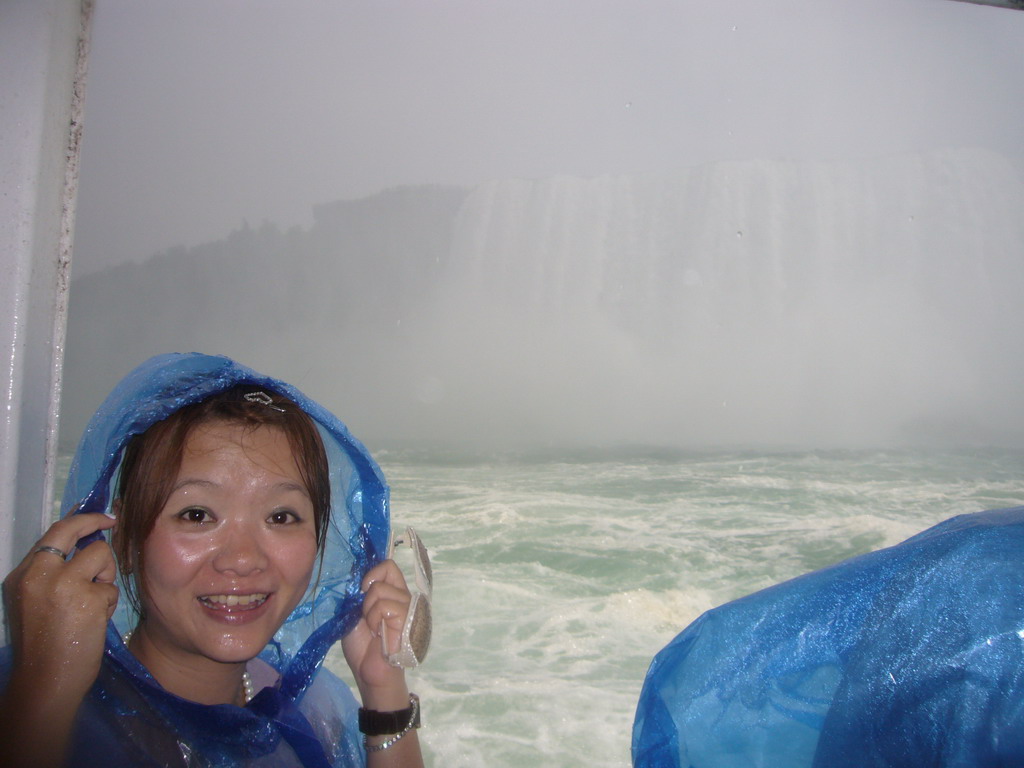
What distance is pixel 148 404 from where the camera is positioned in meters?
0.79

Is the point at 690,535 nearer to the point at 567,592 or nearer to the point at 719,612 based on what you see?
the point at 567,592

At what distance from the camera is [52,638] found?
2.13 feet

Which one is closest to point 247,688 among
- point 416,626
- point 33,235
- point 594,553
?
point 416,626

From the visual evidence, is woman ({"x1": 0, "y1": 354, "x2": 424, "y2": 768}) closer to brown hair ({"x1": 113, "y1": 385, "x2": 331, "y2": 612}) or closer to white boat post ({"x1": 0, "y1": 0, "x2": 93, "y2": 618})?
brown hair ({"x1": 113, "y1": 385, "x2": 331, "y2": 612})

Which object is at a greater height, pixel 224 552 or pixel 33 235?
pixel 33 235

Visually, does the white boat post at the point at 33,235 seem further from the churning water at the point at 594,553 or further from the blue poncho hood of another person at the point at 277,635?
the churning water at the point at 594,553

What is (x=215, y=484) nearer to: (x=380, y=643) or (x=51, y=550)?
(x=51, y=550)

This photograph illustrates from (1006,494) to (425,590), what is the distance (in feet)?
20.6

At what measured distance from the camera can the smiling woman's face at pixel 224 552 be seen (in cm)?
75

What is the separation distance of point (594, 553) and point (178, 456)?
10.8 feet

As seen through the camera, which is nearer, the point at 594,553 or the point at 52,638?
the point at 52,638

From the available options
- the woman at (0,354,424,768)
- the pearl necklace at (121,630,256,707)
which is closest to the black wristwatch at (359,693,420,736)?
the woman at (0,354,424,768)

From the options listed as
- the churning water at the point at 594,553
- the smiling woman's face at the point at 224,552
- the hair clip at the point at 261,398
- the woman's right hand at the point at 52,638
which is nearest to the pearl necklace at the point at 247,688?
the smiling woman's face at the point at 224,552

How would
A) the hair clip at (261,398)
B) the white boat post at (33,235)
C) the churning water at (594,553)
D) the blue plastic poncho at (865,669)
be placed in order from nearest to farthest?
the blue plastic poncho at (865,669), the hair clip at (261,398), the white boat post at (33,235), the churning water at (594,553)
